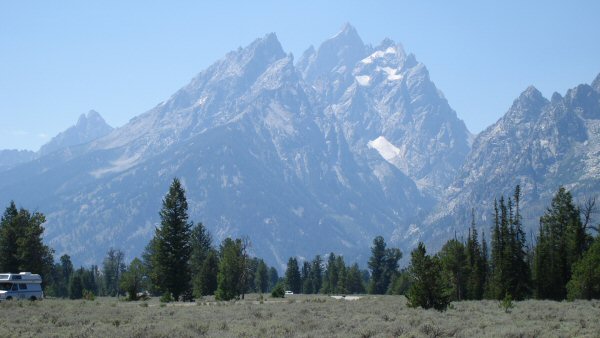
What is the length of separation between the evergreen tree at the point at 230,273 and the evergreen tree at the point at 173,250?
10.7 meters

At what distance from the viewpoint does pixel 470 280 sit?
95.4 m

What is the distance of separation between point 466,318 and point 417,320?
5.12 m

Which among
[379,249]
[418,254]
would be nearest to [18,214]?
[418,254]

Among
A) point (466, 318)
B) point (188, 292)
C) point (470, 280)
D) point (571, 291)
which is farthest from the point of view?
point (470, 280)

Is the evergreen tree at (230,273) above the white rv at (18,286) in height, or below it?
above

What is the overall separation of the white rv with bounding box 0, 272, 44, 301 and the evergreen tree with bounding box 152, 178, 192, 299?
1663 cm

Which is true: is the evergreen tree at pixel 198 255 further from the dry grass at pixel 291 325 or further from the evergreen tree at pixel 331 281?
the dry grass at pixel 291 325

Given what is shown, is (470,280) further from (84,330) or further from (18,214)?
(84,330)

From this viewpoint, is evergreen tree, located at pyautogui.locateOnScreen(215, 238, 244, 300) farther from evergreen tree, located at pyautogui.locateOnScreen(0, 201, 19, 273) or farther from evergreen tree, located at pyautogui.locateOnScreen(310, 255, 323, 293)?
evergreen tree, located at pyautogui.locateOnScreen(310, 255, 323, 293)

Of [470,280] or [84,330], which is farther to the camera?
[470,280]

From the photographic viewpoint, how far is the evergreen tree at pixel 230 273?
Answer: 292 feet

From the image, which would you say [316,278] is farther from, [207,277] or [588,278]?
[588,278]

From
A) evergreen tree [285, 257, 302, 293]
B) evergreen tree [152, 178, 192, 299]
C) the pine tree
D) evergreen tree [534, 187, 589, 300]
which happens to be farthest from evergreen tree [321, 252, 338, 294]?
evergreen tree [152, 178, 192, 299]

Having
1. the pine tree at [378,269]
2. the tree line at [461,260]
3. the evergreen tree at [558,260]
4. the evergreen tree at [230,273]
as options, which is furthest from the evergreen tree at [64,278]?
the evergreen tree at [558,260]
